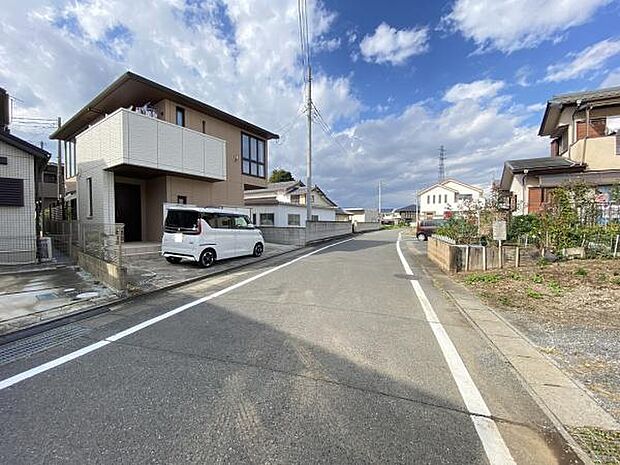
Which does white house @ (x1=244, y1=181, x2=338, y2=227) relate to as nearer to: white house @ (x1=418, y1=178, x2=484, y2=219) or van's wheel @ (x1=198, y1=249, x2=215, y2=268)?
van's wheel @ (x1=198, y1=249, x2=215, y2=268)

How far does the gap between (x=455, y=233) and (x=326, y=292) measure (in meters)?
6.45

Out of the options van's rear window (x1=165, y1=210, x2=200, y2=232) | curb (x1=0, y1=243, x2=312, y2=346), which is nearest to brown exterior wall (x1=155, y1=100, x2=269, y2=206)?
van's rear window (x1=165, y1=210, x2=200, y2=232)

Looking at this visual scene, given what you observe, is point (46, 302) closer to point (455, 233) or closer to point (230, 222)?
point (230, 222)

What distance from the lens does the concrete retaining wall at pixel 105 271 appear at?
639 centimetres

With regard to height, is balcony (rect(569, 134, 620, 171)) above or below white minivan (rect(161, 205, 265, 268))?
above

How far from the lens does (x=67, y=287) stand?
6.85m

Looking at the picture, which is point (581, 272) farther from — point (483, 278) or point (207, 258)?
point (207, 258)

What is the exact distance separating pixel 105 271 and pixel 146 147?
18.0 feet

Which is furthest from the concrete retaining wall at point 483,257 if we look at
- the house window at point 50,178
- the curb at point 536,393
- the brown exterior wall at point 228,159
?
the house window at point 50,178

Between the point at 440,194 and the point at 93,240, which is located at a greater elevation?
the point at 440,194

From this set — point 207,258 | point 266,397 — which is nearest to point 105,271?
point 207,258

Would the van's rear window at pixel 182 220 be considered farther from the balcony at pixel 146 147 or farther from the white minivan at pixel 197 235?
the balcony at pixel 146 147

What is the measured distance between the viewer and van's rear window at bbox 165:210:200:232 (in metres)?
9.38

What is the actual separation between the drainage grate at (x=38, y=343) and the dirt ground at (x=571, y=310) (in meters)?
5.88
